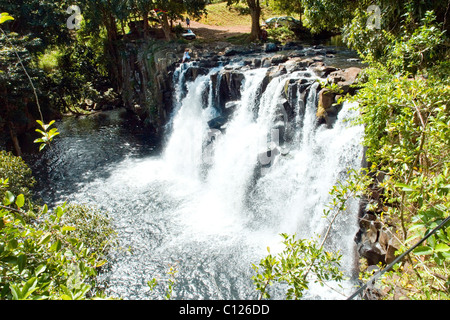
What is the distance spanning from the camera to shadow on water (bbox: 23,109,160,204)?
16250 millimetres

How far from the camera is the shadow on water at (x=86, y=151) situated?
16.2m

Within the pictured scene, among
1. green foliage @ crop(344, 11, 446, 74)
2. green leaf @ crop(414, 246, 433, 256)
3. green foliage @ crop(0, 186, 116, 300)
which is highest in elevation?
green foliage @ crop(344, 11, 446, 74)

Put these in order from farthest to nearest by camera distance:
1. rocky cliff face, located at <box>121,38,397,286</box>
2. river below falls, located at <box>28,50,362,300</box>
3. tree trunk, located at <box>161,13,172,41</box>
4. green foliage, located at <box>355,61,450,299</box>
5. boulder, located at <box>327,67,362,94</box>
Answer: tree trunk, located at <box>161,13,172,41</box>, boulder, located at <box>327,67,362,94</box>, river below falls, located at <box>28,50,362,300</box>, rocky cliff face, located at <box>121,38,397,286</box>, green foliage, located at <box>355,61,450,299</box>

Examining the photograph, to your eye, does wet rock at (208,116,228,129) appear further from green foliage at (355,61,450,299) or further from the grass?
the grass

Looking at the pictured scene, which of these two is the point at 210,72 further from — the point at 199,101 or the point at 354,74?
the point at 354,74

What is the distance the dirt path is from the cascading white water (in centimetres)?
1512

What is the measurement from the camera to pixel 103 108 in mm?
28484

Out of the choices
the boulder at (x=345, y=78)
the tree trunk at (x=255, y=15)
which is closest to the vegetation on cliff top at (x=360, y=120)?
the tree trunk at (x=255, y=15)

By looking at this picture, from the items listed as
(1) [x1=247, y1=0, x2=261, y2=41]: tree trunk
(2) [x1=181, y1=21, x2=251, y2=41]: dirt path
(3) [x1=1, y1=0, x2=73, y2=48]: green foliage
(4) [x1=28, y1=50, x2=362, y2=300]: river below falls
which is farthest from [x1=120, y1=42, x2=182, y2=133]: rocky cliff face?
(2) [x1=181, y1=21, x2=251, y2=41]: dirt path

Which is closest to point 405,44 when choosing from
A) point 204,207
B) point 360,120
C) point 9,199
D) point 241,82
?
point 360,120

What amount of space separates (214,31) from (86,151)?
21.5 meters

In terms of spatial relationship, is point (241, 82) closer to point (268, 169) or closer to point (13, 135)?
point (268, 169)

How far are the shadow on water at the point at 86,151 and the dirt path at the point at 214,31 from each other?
12133 millimetres

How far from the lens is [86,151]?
795 inches
